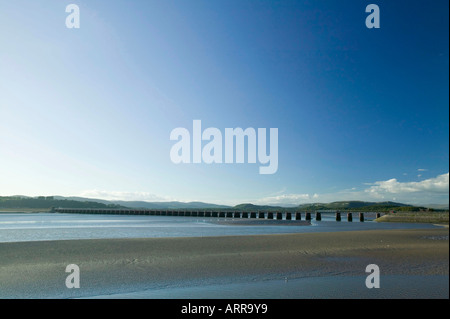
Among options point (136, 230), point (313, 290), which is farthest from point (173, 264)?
point (136, 230)

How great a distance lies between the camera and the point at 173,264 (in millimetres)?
14008

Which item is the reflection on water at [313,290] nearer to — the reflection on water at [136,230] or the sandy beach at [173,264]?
the sandy beach at [173,264]

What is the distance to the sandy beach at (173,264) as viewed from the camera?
1051 centimetres

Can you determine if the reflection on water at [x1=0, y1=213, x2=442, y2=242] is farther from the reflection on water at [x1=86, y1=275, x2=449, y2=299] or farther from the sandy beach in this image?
→ the reflection on water at [x1=86, y1=275, x2=449, y2=299]

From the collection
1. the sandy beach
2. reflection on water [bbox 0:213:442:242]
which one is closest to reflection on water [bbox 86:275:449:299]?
the sandy beach

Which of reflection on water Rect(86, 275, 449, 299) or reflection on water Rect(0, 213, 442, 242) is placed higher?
reflection on water Rect(86, 275, 449, 299)

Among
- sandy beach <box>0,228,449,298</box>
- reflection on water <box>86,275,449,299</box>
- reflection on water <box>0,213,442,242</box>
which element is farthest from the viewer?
reflection on water <box>0,213,442,242</box>

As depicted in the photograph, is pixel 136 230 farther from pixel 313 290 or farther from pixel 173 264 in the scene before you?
pixel 313 290

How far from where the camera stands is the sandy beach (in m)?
10.5

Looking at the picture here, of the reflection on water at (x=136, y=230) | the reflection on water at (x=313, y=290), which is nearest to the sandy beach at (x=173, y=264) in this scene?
the reflection on water at (x=313, y=290)

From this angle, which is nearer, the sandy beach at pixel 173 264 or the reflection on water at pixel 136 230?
the sandy beach at pixel 173 264

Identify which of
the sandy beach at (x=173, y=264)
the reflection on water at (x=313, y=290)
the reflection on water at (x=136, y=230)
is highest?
the reflection on water at (x=313, y=290)

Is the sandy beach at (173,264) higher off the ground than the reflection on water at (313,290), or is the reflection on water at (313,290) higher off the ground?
the reflection on water at (313,290)
